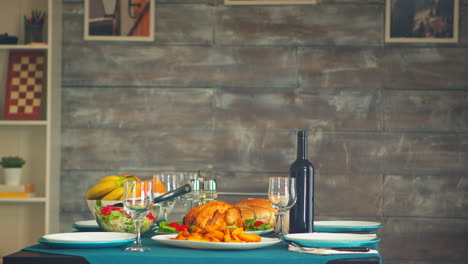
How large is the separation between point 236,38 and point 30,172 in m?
1.55

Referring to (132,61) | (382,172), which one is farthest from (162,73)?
(382,172)

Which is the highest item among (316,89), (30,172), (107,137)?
(316,89)

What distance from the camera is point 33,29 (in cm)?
358

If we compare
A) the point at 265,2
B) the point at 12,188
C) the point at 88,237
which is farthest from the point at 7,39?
the point at 88,237

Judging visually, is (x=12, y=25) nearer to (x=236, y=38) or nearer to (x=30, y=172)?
(x=30, y=172)

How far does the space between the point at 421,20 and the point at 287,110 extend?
0.98 meters

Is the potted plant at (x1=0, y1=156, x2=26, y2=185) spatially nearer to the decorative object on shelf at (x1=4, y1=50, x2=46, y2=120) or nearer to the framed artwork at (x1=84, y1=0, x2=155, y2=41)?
the decorative object on shelf at (x1=4, y1=50, x2=46, y2=120)

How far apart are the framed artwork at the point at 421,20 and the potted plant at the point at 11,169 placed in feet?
7.73

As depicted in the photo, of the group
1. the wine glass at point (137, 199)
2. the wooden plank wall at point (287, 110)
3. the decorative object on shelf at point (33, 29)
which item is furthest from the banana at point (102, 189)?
the decorative object on shelf at point (33, 29)

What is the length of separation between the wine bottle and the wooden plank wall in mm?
1838

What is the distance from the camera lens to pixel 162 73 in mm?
3604

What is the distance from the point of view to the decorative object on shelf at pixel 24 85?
3.58 metres

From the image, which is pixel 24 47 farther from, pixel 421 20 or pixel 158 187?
pixel 421 20

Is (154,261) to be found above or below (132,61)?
below
